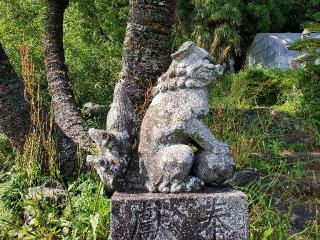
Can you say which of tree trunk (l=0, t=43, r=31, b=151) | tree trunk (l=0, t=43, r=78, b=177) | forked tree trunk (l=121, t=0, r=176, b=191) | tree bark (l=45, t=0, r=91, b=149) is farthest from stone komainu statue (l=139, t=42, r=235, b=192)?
tree trunk (l=0, t=43, r=31, b=151)

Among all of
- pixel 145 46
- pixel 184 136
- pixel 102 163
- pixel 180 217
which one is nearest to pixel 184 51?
pixel 184 136

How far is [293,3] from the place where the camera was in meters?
22.5

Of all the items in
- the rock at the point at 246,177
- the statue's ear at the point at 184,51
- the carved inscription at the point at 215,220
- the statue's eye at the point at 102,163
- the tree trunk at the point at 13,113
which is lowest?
the rock at the point at 246,177

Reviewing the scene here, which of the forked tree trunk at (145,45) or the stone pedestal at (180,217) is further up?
the forked tree trunk at (145,45)

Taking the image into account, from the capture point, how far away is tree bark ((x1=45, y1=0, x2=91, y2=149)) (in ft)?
16.6

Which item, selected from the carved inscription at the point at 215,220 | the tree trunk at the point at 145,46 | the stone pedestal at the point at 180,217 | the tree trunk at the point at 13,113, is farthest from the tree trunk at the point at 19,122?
the carved inscription at the point at 215,220

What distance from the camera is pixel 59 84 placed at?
585cm

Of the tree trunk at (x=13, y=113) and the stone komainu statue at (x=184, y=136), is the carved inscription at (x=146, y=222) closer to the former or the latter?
the stone komainu statue at (x=184, y=136)

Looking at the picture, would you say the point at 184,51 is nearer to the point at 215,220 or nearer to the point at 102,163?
the point at 102,163

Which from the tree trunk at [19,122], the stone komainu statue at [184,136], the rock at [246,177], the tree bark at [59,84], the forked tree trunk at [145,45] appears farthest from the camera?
the tree bark at [59,84]

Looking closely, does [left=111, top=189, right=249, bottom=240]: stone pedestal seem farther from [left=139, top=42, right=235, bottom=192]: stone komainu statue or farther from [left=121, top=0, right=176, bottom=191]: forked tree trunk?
[left=121, top=0, right=176, bottom=191]: forked tree trunk

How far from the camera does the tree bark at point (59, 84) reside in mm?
5062

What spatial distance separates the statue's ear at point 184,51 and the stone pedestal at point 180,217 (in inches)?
34.9

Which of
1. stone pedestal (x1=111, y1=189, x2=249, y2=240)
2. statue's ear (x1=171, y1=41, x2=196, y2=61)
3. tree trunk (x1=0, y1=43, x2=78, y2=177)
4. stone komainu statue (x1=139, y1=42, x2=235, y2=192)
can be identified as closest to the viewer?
stone pedestal (x1=111, y1=189, x2=249, y2=240)
